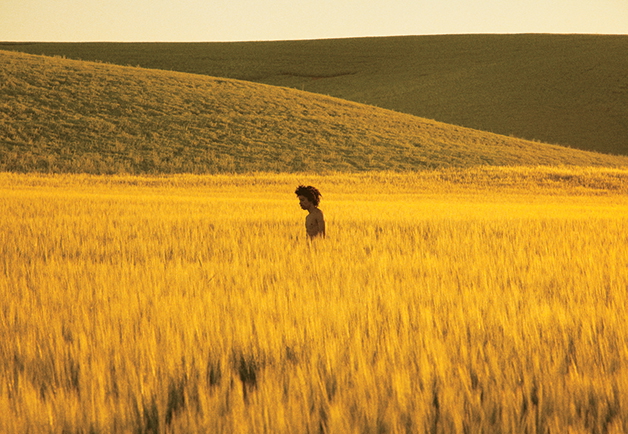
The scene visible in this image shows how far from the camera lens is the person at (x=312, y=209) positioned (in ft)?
27.8

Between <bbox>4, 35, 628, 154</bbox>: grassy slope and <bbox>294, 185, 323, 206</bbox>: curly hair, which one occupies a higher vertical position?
<bbox>4, 35, 628, 154</bbox>: grassy slope

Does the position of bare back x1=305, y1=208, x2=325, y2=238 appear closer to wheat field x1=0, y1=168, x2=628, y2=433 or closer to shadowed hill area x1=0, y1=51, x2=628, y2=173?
wheat field x1=0, y1=168, x2=628, y2=433

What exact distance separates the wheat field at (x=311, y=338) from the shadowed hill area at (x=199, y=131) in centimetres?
2929

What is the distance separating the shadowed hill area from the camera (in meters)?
36.7

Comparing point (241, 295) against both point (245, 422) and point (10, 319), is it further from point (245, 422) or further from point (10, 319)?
point (245, 422)

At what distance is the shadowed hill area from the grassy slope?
12571 millimetres

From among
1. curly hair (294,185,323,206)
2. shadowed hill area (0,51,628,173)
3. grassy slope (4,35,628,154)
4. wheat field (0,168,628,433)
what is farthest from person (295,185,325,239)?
grassy slope (4,35,628,154)

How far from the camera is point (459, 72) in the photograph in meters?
81.9

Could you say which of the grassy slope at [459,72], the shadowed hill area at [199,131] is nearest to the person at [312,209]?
the shadowed hill area at [199,131]

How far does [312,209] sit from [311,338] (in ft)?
17.6

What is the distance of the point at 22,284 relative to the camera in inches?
198

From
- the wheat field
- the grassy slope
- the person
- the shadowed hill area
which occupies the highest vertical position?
the grassy slope

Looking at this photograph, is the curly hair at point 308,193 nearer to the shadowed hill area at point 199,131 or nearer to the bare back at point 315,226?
the bare back at point 315,226

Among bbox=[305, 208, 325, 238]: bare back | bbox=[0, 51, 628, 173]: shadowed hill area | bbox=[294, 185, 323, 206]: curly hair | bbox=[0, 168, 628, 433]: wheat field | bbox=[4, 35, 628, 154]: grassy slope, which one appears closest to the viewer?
bbox=[0, 168, 628, 433]: wheat field
